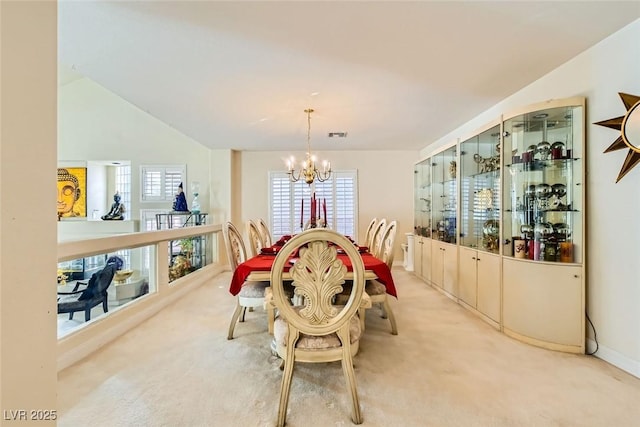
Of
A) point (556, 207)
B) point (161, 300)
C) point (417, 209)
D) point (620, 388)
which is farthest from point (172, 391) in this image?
point (417, 209)

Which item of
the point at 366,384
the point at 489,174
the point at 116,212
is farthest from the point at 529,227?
the point at 116,212

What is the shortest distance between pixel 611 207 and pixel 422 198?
3075 millimetres

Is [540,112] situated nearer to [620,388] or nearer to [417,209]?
[620,388]

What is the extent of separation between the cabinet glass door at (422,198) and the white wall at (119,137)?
432cm

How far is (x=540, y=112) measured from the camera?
8.55ft

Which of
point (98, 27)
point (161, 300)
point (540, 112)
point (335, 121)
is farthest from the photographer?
point (335, 121)

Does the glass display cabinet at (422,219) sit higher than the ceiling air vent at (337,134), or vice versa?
the ceiling air vent at (337,134)

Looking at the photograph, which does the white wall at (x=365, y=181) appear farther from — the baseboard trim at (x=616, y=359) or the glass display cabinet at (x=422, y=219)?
the baseboard trim at (x=616, y=359)

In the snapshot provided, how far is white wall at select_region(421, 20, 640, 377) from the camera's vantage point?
6.78ft

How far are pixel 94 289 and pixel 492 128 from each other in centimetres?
451

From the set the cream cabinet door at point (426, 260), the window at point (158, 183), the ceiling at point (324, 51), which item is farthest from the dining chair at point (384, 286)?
the window at point (158, 183)

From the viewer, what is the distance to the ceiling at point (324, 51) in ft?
6.06

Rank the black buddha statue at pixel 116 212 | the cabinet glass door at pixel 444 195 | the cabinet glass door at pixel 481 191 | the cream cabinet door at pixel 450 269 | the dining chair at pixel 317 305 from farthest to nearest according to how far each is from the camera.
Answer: the black buddha statue at pixel 116 212
the cabinet glass door at pixel 444 195
the cream cabinet door at pixel 450 269
the cabinet glass door at pixel 481 191
the dining chair at pixel 317 305

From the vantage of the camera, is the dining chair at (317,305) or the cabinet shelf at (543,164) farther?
the cabinet shelf at (543,164)
